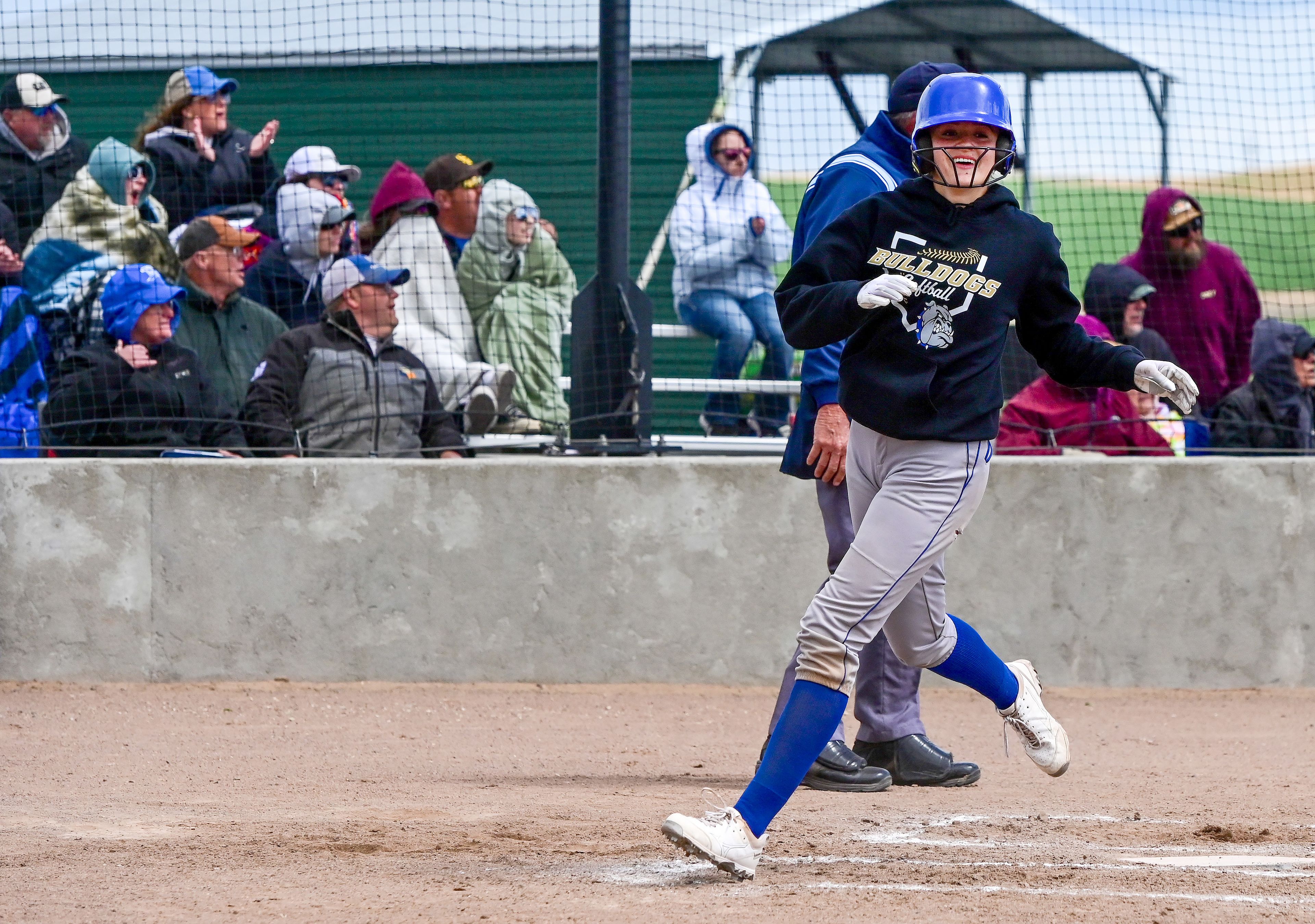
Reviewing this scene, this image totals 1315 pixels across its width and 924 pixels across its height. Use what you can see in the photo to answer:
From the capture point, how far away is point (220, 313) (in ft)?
24.1

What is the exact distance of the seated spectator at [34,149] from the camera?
7648 millimetres

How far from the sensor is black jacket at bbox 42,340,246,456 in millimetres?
6871

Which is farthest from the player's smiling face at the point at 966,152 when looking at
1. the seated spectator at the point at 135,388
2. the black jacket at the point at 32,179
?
the black jacket at the point at 32,179

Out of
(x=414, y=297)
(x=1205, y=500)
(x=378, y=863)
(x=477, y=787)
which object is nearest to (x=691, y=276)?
(x=414, y=297)

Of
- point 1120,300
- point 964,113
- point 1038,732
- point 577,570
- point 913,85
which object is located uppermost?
point 913,85

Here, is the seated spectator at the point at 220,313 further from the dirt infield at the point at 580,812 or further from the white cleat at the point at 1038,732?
the white cleat at the point at 1038,732

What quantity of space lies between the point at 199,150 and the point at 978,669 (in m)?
5.49

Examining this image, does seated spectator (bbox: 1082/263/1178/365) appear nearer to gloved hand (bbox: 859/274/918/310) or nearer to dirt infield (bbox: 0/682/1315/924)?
dirt infield (bbox: 0/682/1315/924)

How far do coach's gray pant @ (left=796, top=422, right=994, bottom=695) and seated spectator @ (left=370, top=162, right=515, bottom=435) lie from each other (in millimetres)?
3676

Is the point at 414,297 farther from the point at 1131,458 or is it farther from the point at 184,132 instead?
the point at 1131,458

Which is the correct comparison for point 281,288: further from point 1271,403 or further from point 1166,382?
point 1166,382

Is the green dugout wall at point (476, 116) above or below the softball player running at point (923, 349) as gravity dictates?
above

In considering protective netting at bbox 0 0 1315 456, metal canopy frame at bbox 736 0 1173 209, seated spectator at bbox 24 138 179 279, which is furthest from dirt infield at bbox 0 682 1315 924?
metal canopy frame at bbox 736 0 1173 209

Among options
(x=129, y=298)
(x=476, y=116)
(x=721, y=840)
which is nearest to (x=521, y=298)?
(x=129, y=298)
